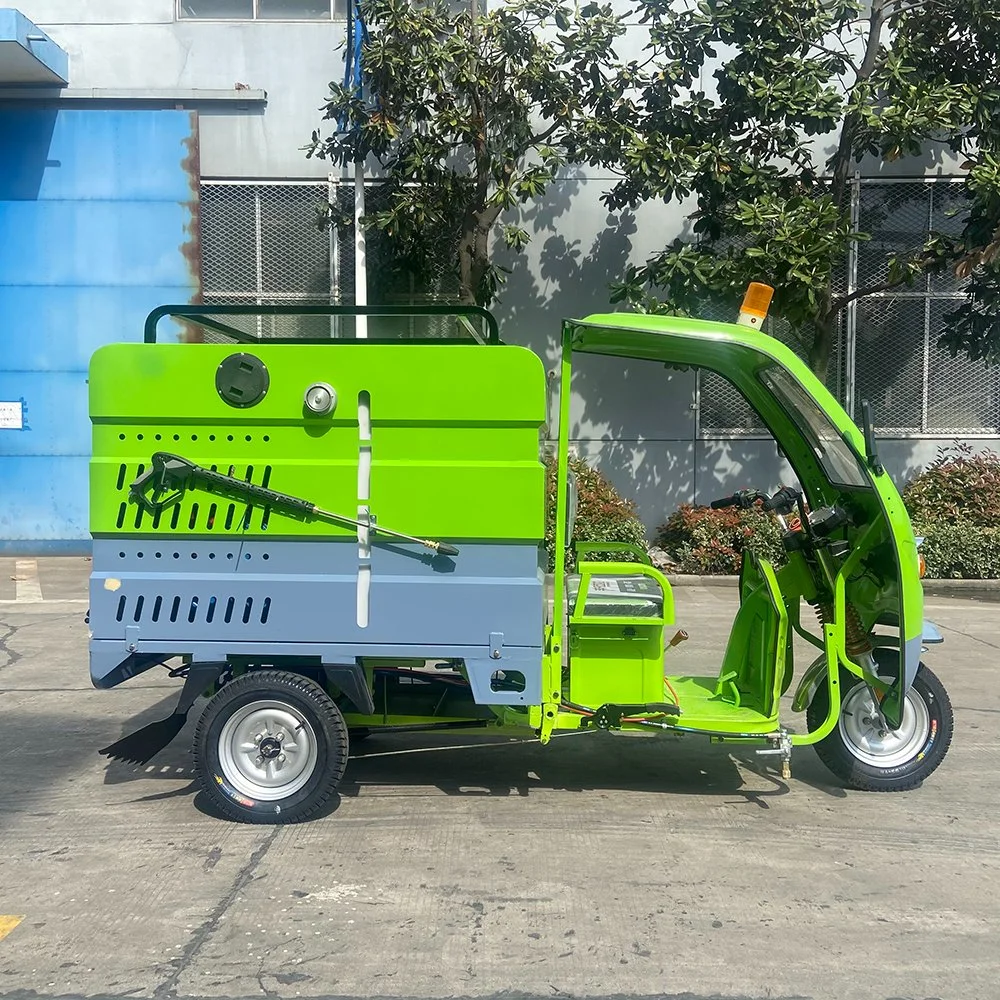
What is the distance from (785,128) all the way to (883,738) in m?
7.81

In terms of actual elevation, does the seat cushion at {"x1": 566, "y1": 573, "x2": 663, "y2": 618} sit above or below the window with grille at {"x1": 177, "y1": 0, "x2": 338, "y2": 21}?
below

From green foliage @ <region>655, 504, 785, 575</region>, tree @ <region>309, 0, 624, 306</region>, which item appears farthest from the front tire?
green foliage @ <region>655, 504, 785, 575</region>

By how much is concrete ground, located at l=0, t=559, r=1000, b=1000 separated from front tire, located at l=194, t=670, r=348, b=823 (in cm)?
14

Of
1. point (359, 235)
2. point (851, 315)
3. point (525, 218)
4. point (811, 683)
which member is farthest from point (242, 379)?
point (851, 315)

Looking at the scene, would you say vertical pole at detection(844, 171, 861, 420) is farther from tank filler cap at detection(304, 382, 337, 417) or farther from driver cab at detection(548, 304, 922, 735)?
tank filler cap at detection(304, 382, 337, 417)

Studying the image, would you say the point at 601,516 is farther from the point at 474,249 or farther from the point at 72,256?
the point at 72,256

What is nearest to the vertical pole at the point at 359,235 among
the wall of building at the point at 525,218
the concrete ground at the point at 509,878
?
the wall of building at the point at 525,218

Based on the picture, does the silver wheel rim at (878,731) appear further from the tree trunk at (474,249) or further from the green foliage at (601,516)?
the tree trunk at (474,249)

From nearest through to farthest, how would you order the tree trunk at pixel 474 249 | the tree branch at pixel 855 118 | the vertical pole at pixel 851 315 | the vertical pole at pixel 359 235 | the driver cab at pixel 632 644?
the driver cab at pixel 632 644 < the tree branch at pixel 855 118 < the tree trunk at pixel 474 249 < the vertical pole at pixel 359 235 < the vertical pole at pixel 851 315

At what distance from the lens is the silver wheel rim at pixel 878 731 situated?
18.3 ft

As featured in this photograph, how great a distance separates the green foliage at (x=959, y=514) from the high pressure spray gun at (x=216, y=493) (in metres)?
8.87

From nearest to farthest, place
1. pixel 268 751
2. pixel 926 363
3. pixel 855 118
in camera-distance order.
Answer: pixel 268 751
pixel 855 118
pixel 926 363

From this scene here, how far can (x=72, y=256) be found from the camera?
1391 centimetres

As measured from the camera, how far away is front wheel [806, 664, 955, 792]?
5.56m
